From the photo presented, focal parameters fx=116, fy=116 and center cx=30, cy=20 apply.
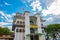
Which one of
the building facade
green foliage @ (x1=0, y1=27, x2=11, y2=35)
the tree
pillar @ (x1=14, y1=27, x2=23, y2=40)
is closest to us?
pillar @ (x1=14, y1=27, x2=23, y2=40)

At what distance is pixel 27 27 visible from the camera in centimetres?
1559

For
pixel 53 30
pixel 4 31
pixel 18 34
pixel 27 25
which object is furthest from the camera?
pixel 4 31

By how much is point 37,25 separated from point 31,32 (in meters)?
1.33

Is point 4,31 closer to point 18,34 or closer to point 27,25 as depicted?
point 18,34

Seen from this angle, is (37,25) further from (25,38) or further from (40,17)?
(25,38)

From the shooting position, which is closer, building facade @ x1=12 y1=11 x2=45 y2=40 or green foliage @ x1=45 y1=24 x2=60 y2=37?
building facade @ x1=12 y1=11 x2=45 y2=40

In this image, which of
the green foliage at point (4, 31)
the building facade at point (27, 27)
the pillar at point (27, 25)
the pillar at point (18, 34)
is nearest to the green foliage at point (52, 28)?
the building facade at point (27, 27)

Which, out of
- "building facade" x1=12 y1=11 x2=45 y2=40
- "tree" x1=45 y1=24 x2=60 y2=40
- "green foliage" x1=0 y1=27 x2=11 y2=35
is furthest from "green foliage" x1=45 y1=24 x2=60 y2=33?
"green foliage" x1=0 y1=27 x2=11 y2=35

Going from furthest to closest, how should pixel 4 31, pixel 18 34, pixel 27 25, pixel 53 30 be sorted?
1. pixel 4 31
2. pixel 53 30
3. pixel 27 25
4. pixel 18 34

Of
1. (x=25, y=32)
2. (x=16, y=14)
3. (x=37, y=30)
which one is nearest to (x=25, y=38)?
(x=25, y=32)

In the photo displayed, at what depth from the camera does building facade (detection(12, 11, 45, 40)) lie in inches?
610

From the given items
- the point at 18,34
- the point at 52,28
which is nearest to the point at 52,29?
the point at 52,28

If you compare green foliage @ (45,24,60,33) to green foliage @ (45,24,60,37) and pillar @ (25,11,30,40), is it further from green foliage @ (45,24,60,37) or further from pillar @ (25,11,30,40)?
pillar @ (25,11,30,40)

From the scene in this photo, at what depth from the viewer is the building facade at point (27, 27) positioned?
15.5 metres
